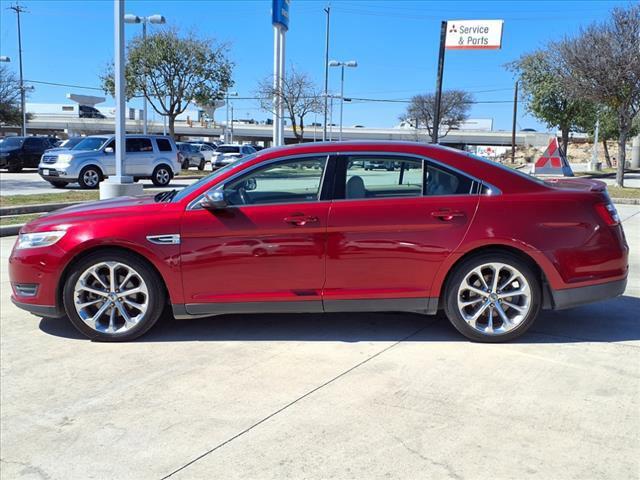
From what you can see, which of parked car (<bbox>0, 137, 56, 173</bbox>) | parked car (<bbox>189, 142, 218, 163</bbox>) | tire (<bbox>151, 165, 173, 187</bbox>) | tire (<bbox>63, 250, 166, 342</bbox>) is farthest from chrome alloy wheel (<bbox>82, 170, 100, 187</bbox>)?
parked car (<bbox>189, 142, 218, 163</bbox>)

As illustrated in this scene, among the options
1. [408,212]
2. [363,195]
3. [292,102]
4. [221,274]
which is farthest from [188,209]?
[292,102]

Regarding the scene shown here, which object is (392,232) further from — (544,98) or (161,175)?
(544,98)

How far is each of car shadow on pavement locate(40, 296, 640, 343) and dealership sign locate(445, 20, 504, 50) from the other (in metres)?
27.7

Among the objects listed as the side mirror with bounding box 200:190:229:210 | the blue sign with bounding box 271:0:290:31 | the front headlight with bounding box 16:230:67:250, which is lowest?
the front headlight with bounding box 16:230:67:250

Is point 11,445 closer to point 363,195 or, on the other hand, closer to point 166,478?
point 166,478

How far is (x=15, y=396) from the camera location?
3.72 meters

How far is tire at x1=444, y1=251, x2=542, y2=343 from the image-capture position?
4504 mm

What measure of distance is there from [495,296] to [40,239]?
12.0ft

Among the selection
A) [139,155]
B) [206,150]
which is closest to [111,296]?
[139,155]

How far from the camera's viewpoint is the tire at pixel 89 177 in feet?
60.8

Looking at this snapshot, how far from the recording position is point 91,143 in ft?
63.4

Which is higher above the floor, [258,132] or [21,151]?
[258,132]

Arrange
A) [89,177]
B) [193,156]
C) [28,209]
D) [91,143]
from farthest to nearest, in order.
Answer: [193,156] → [91,143] → [89,177] → [28,209]

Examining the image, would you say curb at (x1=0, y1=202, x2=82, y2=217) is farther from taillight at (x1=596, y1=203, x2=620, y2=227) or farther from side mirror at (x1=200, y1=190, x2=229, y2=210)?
taillight at (x1=596, y1=203, x2=620, y2=227)
